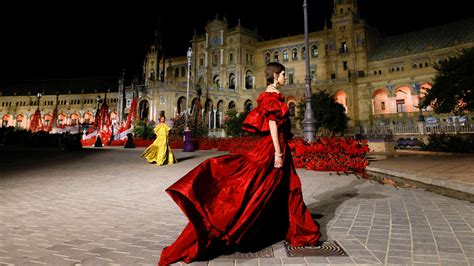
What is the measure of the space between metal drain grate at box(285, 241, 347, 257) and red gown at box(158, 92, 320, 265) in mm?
72

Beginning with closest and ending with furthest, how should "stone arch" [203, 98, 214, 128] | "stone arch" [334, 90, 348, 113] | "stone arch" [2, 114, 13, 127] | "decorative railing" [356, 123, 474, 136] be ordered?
"decorative railing" [356, 123, 474, 136] < "stone arch" [334, 90, 348, 113] < "stone arch" [203, 98, 214, 128] < "stone arch" [2, 114, 13, 127]

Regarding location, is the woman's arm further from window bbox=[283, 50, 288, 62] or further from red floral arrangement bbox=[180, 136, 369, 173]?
window bbox=[283, 50, 288, 62]

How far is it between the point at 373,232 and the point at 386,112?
4692 centimetres

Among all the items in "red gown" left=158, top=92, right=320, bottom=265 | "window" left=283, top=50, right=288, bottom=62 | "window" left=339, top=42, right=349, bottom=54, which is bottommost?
"red gown" left=158, top=92, right=320, bottom=265

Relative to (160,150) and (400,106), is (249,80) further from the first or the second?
(160,150)

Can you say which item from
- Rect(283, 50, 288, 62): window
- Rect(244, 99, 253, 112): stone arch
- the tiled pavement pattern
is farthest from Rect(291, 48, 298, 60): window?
the tiled pavement pattern

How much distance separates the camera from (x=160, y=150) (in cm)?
1223

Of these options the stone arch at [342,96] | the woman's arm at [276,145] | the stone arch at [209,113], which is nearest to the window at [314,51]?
the stone arch at [342,96]

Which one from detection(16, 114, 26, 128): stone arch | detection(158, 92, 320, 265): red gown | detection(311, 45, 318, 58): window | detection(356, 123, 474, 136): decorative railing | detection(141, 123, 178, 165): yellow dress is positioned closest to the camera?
detection(158, 92, 320, 265): red gown

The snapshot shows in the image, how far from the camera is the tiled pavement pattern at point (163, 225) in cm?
284

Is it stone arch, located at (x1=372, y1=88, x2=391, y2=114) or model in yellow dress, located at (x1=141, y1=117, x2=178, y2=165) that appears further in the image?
stone arch, located at (x1=372, y1=88, x2=391, y2=114)

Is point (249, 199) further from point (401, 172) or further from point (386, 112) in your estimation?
point (386, 112)

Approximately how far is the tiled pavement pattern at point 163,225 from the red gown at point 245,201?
244 millimetres

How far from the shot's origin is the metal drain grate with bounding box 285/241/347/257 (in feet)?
9.49
